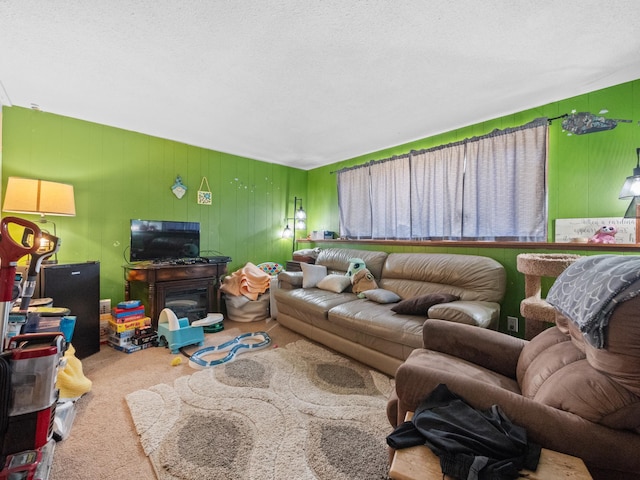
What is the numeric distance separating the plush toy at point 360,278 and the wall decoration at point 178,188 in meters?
2.37

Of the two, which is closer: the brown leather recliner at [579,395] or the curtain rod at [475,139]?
the brown leather recliner at [579,395]

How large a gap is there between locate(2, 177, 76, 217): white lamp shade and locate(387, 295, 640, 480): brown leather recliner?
3056 millimetres

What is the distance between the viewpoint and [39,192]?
236cm

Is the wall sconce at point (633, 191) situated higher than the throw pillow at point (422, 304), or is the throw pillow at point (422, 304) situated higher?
the wall sconce at point (633, 191)

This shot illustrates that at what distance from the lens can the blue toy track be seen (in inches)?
92.1

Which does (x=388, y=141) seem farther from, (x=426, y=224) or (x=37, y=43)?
(x=37, y=43)

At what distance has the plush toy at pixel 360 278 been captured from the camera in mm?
3074

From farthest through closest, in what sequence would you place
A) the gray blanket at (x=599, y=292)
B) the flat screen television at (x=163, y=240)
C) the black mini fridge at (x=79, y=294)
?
the flat screen television at (x=163, y=240) → the black mini fridge at (x=79, y=294) → the gray blanket at (x=599, y=292)

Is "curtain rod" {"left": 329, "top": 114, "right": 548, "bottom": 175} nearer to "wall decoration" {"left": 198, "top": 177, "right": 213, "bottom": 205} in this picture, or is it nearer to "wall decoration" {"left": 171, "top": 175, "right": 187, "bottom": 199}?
"wall decoration" {"left": 198, "top": 177, "right": 213, "bottom": 205}

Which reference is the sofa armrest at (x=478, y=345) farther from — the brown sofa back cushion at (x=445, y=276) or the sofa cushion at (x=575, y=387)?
the brown sofa back cushion at (x=445, y=276)

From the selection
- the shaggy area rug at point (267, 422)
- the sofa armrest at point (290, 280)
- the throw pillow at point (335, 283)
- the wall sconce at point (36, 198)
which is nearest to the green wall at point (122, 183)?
the wall sconce at point (36, 198)

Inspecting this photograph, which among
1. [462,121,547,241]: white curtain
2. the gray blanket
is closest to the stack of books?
the gray blanket

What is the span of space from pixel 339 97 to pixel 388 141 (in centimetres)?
129

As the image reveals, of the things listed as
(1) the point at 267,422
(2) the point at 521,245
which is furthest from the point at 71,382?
(2) the point at 521,245
